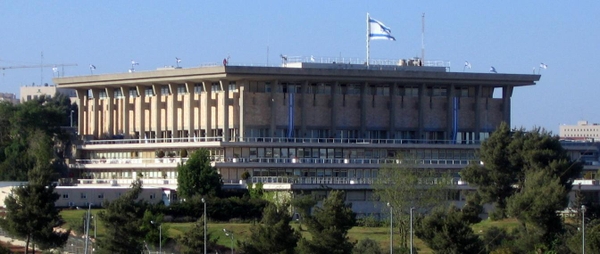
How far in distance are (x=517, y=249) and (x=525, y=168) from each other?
25.4 meters

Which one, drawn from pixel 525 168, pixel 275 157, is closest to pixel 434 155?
pixel 275 157

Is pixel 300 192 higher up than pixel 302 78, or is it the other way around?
pixel 302 78

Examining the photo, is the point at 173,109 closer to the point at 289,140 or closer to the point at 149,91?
the point at 149,91

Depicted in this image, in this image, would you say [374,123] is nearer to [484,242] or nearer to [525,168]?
[525,168]

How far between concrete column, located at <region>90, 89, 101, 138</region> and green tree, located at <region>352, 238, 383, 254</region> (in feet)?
217

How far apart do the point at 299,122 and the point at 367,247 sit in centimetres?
5045

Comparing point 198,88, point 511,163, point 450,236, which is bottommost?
point 450,236

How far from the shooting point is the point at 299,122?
141 metres

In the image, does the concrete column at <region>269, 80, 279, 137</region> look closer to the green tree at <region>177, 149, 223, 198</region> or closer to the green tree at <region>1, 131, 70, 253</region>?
the green tree at <region>177, 149, 223, 198</region>

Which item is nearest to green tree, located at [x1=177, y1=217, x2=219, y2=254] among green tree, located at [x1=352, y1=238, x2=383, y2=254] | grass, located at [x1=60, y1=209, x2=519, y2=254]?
grass, located at [x1=60, y1=209, x2=519, y2=254]

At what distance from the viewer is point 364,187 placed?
13025 centimetres

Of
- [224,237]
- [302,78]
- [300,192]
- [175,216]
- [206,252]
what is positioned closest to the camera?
[206,252]

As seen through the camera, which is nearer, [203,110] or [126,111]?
Answer: [203,110]

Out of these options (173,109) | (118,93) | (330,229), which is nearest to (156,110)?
(173,109)
